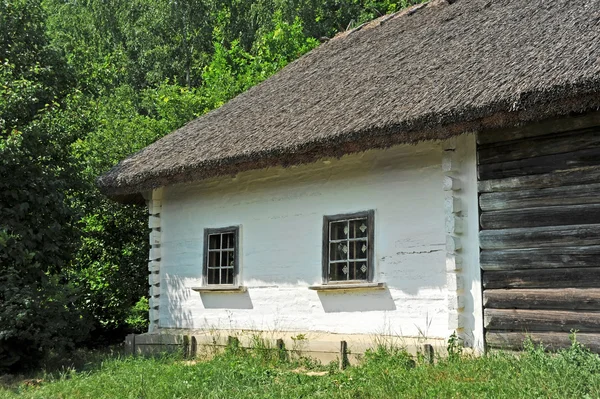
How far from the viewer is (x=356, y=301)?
9.30 meters

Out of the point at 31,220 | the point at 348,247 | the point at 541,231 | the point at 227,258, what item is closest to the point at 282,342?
the point at 348,247

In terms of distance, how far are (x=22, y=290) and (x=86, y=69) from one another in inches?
257

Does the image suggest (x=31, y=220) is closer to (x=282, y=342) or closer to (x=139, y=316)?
(x=139, y=316)

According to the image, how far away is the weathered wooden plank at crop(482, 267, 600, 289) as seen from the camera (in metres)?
7.23

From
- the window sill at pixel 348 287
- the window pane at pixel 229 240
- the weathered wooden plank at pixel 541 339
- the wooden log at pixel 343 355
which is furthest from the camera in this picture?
the window pane at pixel 229 240

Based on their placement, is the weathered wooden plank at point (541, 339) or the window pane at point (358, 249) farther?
the window pane at point (358, 249)

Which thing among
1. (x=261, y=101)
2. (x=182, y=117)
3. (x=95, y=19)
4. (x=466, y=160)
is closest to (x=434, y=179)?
(x=466, y=160)

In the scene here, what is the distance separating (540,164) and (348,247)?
111 inches

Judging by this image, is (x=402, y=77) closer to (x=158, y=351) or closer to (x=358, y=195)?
(x=358, y=195)

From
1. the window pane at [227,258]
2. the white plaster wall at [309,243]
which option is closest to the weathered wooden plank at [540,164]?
the white plaster wall at [309,243]

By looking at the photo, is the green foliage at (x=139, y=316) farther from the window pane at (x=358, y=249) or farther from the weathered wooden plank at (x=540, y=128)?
the weathered wooden plank at (x=540, y=128)

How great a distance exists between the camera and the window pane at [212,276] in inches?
445

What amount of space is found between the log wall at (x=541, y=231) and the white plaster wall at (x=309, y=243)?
70cm

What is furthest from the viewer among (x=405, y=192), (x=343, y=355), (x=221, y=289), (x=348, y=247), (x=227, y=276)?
(x=227, y=276)
